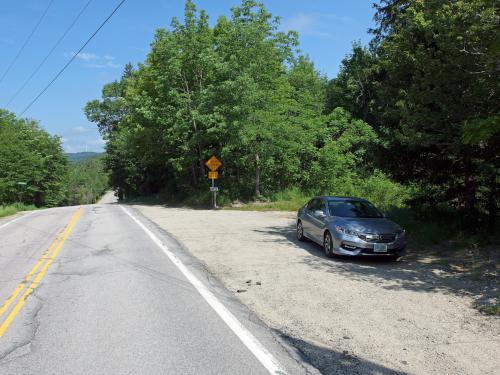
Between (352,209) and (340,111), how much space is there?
78.5 ft

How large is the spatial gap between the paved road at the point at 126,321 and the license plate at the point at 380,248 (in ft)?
12.9

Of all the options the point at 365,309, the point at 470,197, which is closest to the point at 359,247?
the point at 365,309

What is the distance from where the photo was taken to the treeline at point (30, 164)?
52094mm

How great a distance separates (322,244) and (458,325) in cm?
559

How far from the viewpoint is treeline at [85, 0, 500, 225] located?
10.3m

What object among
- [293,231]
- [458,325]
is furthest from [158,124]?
[458,325]

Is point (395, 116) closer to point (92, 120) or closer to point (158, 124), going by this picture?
point (158, 124)

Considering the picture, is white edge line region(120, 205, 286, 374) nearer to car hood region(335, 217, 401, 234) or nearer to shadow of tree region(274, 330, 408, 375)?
shadow of tree region(274, 330, 408, 375)

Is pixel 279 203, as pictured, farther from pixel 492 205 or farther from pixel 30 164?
pixel 30 164

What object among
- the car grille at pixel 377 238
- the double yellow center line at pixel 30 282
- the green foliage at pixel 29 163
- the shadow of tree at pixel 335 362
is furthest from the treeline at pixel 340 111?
the green foliage at pixel 29 163

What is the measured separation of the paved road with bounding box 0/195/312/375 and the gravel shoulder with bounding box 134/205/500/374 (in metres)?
0.49

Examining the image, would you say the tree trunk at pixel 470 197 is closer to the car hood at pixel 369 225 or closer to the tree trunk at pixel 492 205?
the tree trunk at pixel 492 205

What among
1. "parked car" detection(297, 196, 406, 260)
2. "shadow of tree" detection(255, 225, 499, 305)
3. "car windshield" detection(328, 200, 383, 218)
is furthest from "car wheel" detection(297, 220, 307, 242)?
"car windshield" detection(328, 200, 383, 218)

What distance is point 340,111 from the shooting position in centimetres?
3456
